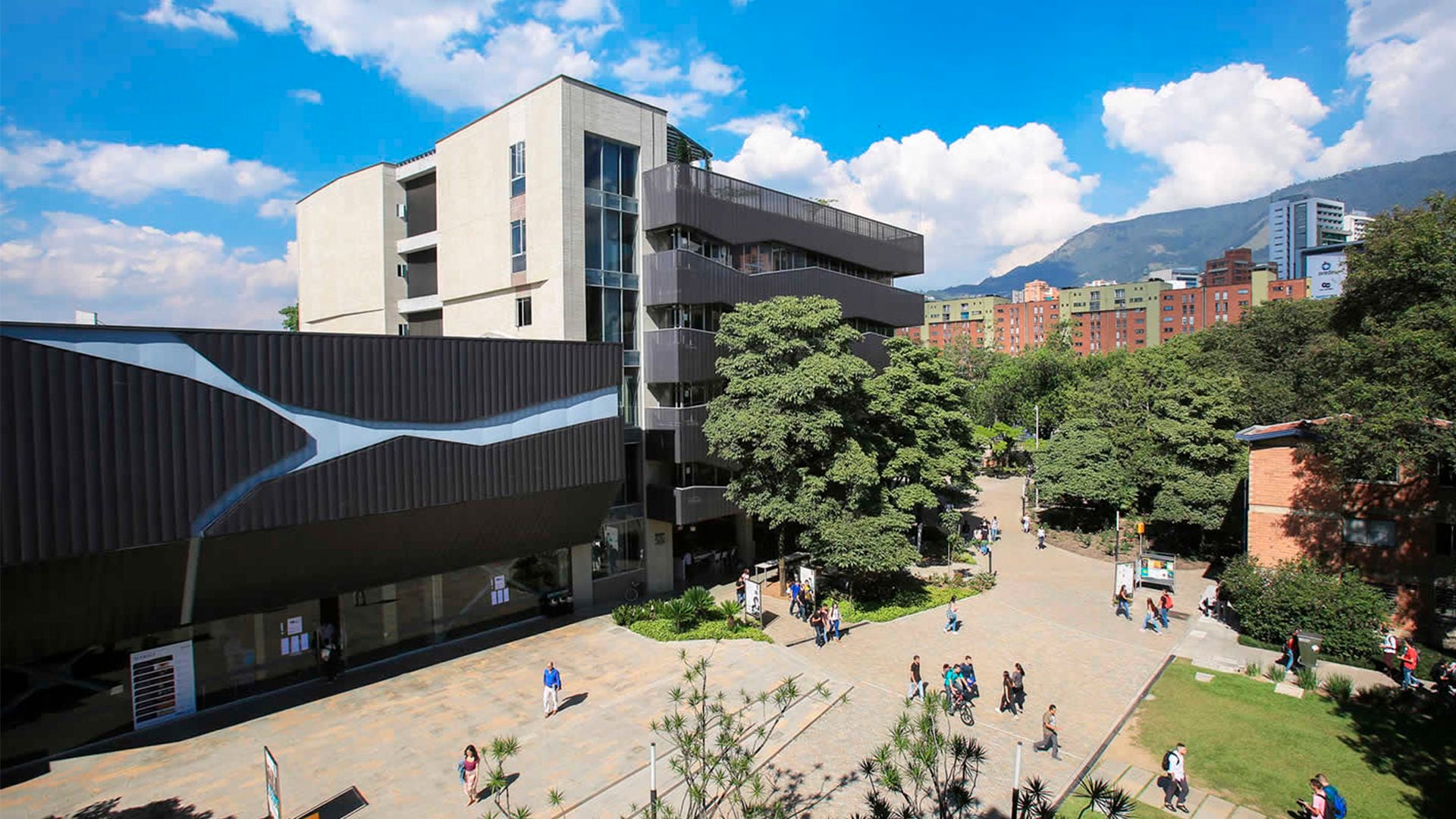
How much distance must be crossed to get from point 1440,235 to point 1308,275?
160 m

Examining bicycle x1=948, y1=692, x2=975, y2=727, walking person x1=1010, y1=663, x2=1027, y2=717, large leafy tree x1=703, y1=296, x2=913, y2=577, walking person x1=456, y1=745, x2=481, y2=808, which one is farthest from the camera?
large leafy tree x1=703, y1=296, x2=913, y2=577

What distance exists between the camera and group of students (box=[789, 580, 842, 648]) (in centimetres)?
2372

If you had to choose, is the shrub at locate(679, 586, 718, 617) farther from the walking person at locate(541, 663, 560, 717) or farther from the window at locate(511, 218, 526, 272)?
the window at locate(511, 218, 526, 272)

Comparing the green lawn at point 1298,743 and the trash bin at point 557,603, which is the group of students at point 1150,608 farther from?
the trash bin at point 557,603

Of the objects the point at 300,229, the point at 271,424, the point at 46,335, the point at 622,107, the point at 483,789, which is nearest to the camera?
the point at 46,335

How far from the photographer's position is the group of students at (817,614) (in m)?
23.7

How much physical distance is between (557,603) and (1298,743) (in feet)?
70.3

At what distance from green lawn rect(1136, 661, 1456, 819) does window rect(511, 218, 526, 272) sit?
24.6 m

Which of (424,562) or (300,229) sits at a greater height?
(300,229)

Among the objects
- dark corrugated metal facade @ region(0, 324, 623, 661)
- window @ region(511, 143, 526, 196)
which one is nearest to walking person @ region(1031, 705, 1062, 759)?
dark corrugated metal facade @ region(0, 324, 623, 661)

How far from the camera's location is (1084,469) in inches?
1512

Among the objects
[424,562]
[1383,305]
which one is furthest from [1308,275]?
[424,562]

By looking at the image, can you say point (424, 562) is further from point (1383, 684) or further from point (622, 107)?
point (1383, 684)

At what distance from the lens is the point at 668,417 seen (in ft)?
92.1
